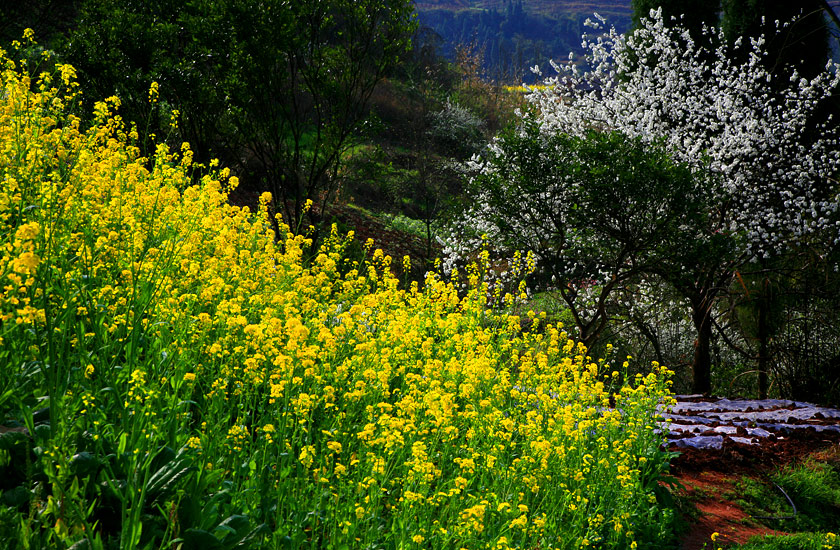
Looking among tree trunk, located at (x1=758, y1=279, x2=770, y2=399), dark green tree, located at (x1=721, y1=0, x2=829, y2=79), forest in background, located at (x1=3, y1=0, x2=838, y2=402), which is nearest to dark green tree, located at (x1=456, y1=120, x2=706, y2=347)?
forest in background, located at (x1=3, y1=0, x2=838, y2=402)

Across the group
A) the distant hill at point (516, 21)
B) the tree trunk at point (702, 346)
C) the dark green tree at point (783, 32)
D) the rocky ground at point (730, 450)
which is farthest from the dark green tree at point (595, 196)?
the distant hill at point (516, 21)

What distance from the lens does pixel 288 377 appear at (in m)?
2.82

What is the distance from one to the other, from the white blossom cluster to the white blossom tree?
25 mm

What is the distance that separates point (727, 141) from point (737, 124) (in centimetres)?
62

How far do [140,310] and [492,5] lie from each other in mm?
204870

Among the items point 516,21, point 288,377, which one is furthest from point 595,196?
point 516,21

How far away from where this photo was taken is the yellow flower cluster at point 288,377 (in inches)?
110

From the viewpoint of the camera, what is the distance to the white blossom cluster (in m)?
10.9

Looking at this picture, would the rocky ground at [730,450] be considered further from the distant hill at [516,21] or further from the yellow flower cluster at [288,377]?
the distant hill at [516,21]

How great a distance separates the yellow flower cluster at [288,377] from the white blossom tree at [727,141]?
5124 millimetres

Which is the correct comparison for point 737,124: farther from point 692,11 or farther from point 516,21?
point 516,21

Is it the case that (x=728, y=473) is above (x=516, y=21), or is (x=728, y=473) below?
below

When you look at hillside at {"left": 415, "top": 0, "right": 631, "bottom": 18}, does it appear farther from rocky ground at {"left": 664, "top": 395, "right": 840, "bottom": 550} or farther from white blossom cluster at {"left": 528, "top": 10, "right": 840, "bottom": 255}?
rocky ground at {"left": 664, "top": 395, "right": 840, "bottom": 550}

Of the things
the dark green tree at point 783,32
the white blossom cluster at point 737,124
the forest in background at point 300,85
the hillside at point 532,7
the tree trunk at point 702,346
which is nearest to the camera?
the forest in background at point 300,85
